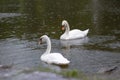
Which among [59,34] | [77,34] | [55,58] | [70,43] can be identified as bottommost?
[70,43]

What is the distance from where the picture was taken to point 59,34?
28.6 metres

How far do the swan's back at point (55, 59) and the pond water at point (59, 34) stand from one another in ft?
0.82

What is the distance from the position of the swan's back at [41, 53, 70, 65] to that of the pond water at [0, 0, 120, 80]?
25 centimetres

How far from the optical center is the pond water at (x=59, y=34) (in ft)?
63.1

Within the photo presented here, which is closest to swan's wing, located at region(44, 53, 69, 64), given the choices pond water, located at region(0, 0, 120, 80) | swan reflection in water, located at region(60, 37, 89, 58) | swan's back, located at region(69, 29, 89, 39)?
pond water, located at region(0, 0, 120, 80)

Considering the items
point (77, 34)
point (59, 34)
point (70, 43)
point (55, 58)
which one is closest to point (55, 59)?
point (55, 58)

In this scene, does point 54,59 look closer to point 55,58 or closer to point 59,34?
point 55,58

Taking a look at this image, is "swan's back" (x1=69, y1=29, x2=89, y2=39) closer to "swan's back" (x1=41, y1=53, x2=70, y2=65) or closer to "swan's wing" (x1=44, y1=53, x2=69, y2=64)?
"swan's back" (x1=41, y1=53, x2=70, y2=65)

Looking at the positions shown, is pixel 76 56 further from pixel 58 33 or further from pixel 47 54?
A: pixel 58 33

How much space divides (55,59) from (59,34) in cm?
877

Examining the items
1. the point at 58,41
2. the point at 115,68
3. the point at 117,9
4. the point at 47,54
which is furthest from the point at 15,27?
the point at 115,68

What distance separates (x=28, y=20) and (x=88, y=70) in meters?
16.8

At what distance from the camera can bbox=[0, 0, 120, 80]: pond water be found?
19219mm

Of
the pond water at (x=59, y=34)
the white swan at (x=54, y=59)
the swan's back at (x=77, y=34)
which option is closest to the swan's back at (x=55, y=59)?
the white swan at (x=54, y=59)
